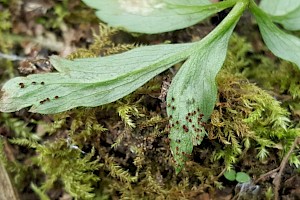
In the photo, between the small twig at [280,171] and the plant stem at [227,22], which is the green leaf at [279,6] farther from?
the small twig at [280,171]

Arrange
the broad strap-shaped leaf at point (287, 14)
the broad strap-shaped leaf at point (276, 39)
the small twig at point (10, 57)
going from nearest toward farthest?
the broad strap-shaped leaf at point (276, 39) < the broad strap-shaped leaf at point (287, 14) < the small twig at point (10, 57)

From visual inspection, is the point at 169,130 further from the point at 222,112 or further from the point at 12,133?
the point at 12,133

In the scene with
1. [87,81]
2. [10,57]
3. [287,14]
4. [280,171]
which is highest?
[287,14]

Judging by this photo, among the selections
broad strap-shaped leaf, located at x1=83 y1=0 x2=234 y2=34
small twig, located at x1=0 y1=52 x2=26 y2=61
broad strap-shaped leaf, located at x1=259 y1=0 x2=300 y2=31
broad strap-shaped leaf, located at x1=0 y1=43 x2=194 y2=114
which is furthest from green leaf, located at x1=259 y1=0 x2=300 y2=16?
small twig, located at x1=0 y1=52 x2=26 y2=61

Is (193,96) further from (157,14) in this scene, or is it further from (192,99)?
(157,14)

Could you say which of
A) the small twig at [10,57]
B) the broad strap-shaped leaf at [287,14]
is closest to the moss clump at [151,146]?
the broad strap-shaped leaf at [287,14]

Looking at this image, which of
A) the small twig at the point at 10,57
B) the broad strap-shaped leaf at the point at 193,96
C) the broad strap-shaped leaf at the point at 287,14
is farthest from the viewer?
the small twig at the point at 10,57

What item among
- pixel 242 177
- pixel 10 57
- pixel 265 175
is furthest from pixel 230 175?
pixel 10 57
